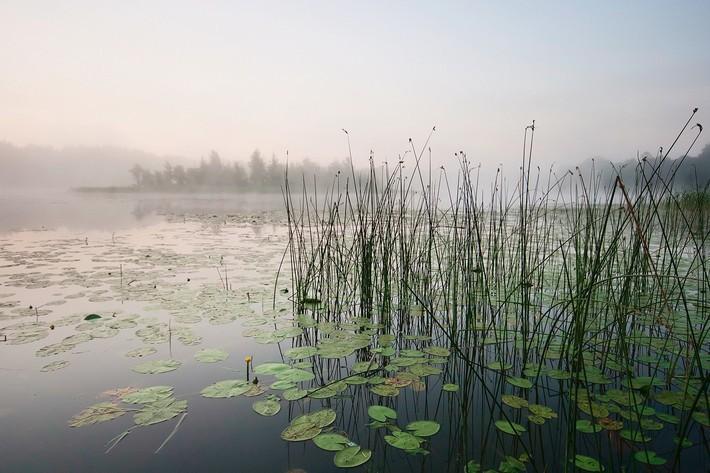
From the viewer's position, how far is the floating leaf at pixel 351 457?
1.28 metres

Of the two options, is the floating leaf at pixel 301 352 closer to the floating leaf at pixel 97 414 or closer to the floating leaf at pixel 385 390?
the floating leaf at pixel 385 390

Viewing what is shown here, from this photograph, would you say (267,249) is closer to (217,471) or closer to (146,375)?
(146,375)

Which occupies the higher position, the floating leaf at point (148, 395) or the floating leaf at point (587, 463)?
the floating leaf at point (148, 395)

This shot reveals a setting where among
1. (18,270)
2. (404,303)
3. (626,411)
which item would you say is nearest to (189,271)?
(18,270)

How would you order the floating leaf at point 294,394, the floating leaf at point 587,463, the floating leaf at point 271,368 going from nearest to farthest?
1. the floating leaf at point 587,463
2. the floating leaf at point 294,394
3. the floating leaf at point 271,368

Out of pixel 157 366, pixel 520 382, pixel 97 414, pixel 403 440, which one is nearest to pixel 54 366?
pixel 157 366

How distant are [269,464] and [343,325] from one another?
4.57ft

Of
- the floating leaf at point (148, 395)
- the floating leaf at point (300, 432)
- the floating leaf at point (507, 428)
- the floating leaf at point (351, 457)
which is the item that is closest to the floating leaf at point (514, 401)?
the floating leaf at point (507, 428)

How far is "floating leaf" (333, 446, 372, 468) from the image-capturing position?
128 cm

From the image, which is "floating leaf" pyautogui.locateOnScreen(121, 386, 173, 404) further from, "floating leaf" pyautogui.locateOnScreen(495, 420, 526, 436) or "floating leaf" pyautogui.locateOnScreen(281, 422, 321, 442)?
"floating leaf" pyautogui.locateOnScreen(495, 420, 526, 436)

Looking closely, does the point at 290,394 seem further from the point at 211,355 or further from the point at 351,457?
the point at 211,355

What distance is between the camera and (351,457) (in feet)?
4.32

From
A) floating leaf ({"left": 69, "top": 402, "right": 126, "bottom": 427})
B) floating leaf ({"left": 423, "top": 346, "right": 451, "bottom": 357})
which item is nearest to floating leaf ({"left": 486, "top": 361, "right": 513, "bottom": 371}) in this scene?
floating leaf ({"left": 423, "top": 346, "right": 451, "bottom": 357})

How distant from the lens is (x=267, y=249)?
235 inches
